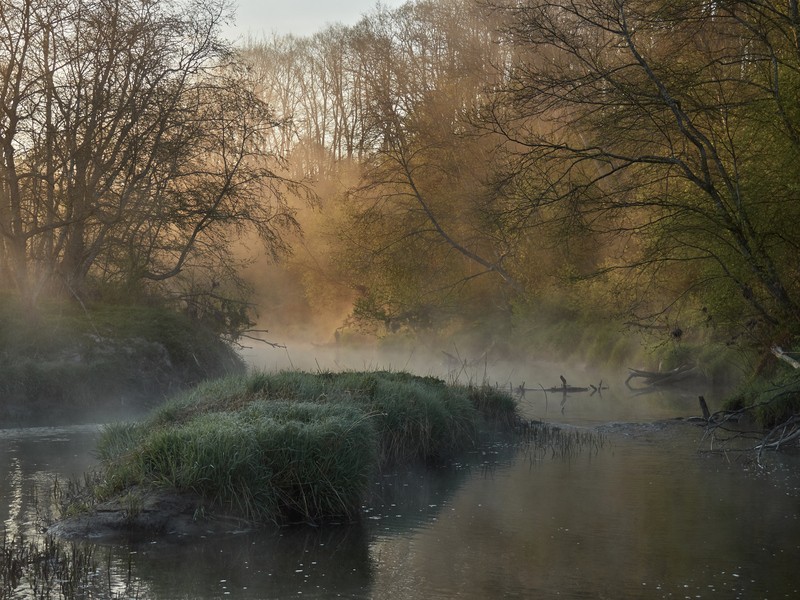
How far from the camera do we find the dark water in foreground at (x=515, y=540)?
898 centimetres

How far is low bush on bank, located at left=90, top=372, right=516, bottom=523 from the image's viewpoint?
1120 cm

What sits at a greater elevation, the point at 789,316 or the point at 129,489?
the point at 789,316

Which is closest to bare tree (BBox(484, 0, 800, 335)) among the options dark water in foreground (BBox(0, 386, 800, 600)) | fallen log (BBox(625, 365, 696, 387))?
dark water in foreground (BBox(0, 386, 800, 600))

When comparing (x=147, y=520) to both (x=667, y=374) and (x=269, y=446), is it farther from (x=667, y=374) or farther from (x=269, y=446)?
(x=667, y=374)

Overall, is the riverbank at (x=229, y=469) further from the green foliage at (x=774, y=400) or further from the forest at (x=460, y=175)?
the green foliage at (x=774, y=400)

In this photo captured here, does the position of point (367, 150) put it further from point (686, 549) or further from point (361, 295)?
point (686, 549)

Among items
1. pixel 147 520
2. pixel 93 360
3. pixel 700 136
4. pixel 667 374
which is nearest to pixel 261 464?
pixel 147 520

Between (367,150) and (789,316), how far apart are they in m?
27.6

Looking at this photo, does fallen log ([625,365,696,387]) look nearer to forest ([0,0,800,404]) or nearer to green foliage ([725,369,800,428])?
forest ([0,0,800,404])

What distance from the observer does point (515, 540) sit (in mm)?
→ 10773

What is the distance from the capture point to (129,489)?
11.2m

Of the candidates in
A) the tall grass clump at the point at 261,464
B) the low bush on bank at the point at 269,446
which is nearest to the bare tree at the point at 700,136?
the low bush on bank at the point at 269,446

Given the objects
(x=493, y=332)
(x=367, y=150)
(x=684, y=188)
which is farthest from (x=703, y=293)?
(x=367, y=150)

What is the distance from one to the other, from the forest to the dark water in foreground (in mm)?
4333
